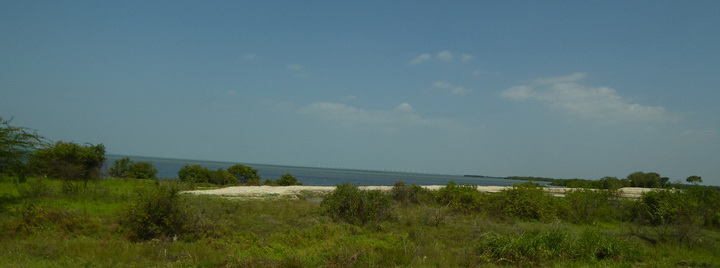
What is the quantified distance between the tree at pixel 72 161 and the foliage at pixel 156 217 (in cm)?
1823

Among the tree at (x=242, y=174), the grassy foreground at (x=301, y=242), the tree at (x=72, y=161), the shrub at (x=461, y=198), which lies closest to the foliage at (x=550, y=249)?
the grassy foreground at (x=301, y=242)

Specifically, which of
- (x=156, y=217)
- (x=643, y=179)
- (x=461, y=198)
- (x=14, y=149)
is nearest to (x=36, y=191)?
(x=14, y=149)

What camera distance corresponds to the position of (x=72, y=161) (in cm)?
3334

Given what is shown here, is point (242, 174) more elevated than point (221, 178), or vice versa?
point (242, 174)

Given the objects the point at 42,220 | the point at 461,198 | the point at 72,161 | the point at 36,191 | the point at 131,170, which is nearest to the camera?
the point at 42,220

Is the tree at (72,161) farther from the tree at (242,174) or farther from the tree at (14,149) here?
the tree at (242,174)

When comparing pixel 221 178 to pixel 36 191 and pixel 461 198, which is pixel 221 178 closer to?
pixel 36 191

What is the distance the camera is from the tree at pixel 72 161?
29612 millimetres

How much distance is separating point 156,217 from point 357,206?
8.36 metres

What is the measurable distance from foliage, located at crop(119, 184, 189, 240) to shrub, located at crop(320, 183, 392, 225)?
7.12 metres

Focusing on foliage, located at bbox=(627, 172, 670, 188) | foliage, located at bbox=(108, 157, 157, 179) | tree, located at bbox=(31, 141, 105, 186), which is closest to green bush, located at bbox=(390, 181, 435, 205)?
tree, located at bbox=(31, 141, 105, 186)

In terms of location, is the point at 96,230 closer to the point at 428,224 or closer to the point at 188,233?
the point at 188,233

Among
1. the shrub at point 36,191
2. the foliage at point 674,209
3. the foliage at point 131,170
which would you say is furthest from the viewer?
the foliage at point 131,170

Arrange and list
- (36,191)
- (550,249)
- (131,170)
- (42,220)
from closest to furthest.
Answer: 1. (550,249)
2. (42,220)
3. (36,191)
4. (131,170)
